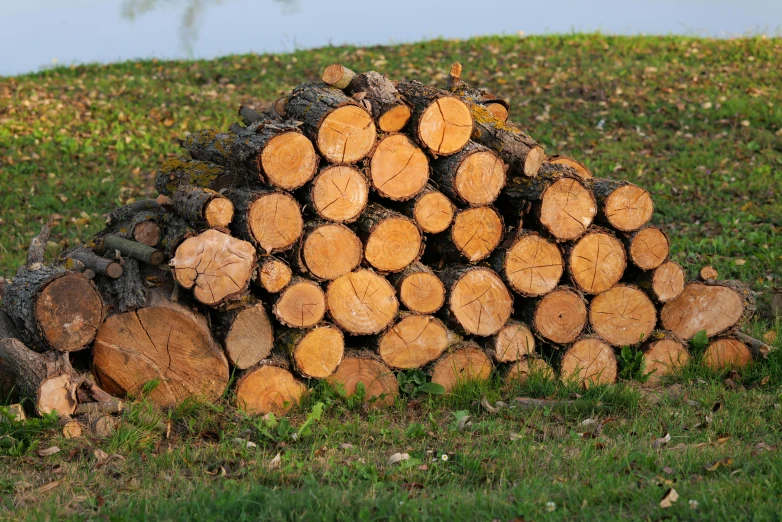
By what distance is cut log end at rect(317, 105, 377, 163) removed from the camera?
5.51 m

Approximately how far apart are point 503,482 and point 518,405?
1345 millimetres

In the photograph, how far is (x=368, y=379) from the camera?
5.76m

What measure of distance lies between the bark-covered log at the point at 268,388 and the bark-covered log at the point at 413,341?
673 mm

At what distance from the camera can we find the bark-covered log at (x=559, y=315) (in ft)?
19.8

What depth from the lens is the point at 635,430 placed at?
16.8ft

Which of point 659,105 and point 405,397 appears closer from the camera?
point 405,397

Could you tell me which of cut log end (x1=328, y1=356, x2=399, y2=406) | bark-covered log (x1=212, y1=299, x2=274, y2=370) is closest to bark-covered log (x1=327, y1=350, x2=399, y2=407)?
cut log end (x1=328, y1=356, x2=399, y2=406)

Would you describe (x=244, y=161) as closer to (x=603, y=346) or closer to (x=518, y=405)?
(x=518, y=405)

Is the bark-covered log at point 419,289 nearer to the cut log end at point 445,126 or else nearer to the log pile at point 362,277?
the log pile at point 362,277

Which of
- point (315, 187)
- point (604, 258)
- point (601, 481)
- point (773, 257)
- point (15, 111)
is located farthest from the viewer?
point (15, 111)

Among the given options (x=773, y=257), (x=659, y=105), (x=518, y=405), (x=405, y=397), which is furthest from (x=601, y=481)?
(x=659, y=105)

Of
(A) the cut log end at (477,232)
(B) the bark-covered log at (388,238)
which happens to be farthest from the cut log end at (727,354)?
(B) the bark-covered log at (388,238)

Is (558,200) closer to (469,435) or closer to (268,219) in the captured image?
(469,435)

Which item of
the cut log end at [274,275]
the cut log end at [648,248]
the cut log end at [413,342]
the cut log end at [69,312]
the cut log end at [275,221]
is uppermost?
the cut log end at [275,221]
